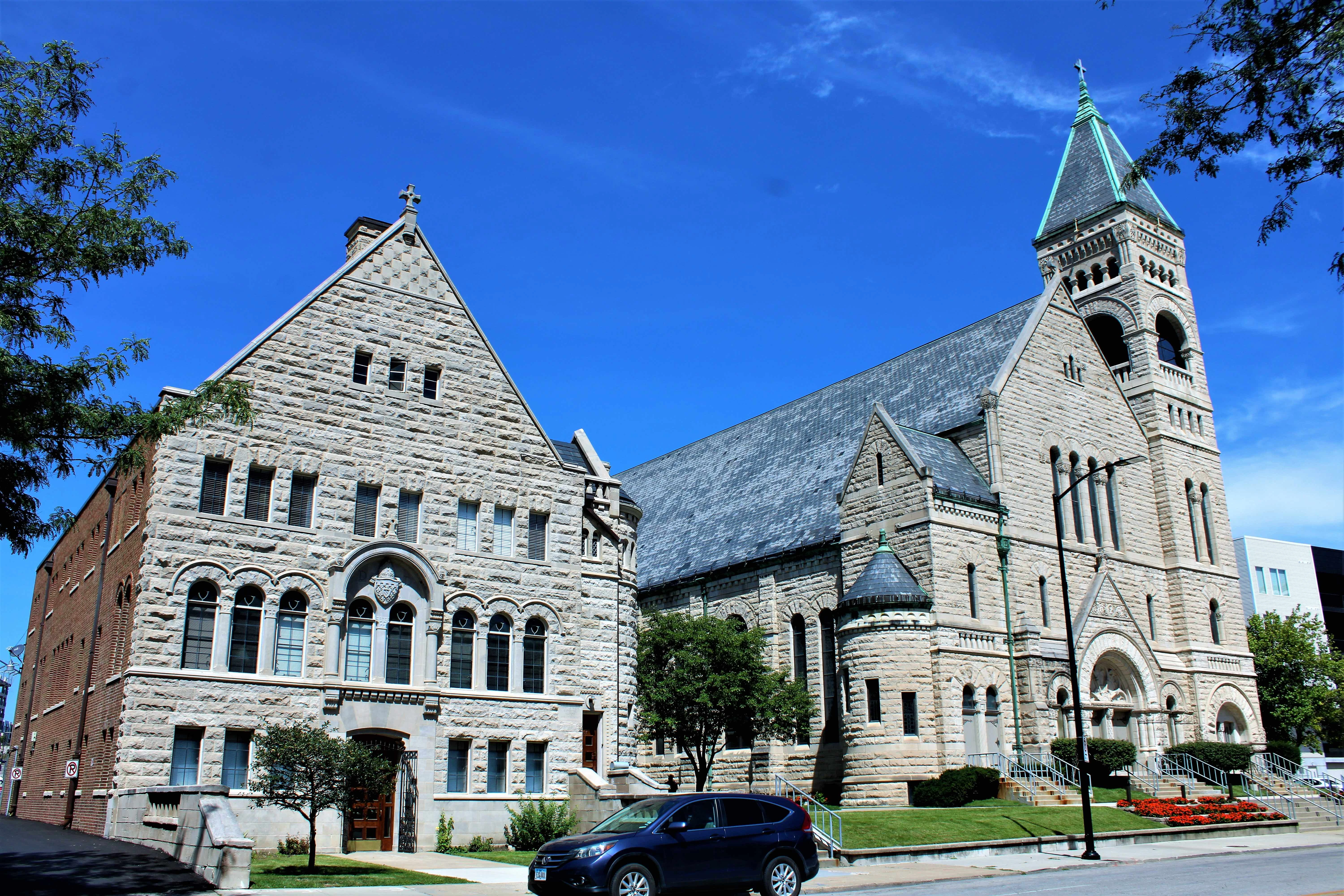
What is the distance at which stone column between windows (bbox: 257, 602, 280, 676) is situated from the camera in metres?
24.2

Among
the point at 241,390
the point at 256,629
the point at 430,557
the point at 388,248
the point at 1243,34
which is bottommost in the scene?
the point at 256,629

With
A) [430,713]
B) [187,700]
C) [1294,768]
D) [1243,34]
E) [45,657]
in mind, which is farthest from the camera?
[1294,768]

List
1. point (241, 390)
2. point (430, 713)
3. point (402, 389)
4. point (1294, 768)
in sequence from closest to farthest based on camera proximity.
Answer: point (241, 390), point (430, 713), point (402, 389), point (1294, 768)

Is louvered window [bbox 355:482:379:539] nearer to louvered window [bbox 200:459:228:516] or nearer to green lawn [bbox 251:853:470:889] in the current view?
louvered window [bbox 200:459:228:516]

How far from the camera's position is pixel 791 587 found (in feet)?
137

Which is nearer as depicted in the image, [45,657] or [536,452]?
[536,452]

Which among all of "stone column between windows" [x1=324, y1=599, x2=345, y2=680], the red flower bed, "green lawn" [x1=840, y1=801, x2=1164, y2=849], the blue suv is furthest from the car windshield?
the red flower bed

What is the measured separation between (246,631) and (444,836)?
21.8 ft

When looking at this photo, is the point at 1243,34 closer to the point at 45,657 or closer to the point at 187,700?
the point at 187,700

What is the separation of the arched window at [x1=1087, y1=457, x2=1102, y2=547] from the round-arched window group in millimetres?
29860

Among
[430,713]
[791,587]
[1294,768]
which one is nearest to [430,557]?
[430,713]

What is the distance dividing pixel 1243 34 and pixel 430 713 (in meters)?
21.6

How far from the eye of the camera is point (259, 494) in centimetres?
2528

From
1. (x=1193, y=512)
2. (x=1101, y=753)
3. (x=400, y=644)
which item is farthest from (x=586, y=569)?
(x=1193, y=512)
